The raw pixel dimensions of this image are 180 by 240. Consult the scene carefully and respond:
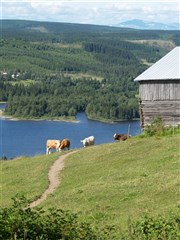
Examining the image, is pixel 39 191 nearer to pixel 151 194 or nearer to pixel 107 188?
pixel 107 188

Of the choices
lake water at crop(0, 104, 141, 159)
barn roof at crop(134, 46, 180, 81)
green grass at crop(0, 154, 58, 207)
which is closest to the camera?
green grass at crop(0, 154, 58, 207)

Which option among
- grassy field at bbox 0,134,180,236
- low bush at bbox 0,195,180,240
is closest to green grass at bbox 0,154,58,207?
grassy field at bbox 0,134,180,236

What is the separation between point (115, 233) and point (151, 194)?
455cm

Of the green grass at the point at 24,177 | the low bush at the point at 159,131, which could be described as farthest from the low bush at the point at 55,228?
the low bush at the point at 159,131

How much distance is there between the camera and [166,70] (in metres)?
33.3

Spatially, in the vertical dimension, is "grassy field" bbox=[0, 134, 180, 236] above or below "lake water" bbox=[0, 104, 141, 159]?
above

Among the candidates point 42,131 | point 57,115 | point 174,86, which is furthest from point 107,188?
point 57,115

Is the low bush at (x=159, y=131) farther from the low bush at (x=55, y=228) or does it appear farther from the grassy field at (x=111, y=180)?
the low bush at (x=55, y=228)

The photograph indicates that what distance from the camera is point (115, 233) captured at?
41.9ft

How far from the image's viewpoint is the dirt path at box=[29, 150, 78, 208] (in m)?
20.1

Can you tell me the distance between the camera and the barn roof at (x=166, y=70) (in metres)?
32.8

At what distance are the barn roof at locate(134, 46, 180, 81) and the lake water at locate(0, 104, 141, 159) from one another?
51.4 meters

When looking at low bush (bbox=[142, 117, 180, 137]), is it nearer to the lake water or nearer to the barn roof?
the barn roof

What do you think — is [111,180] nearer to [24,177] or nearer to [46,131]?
[24,177]
